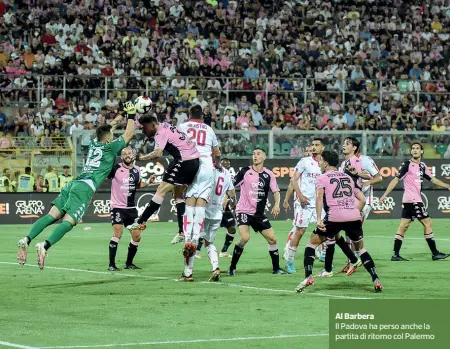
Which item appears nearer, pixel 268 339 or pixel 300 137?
pixel 268 339

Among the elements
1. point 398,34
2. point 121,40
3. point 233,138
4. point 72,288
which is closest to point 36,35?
point 121,40

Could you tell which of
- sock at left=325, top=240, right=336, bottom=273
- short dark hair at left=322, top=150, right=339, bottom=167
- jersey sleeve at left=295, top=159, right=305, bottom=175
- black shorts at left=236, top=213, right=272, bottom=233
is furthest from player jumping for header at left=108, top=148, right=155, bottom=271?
short dark hair at left=322, top=150, right=339, bottom=167

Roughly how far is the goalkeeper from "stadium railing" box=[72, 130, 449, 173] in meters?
16.4

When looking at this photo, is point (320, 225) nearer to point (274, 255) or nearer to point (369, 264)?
point (369, 264)

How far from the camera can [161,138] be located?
15664 millimetres

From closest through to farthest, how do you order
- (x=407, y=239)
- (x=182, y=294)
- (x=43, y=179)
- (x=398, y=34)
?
(x=182, y=294) → (x=407, y=239) → (x=43, y=179) → (x=398, y=34)

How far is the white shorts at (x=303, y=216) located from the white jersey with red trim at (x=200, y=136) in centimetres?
269

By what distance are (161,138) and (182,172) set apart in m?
0.62

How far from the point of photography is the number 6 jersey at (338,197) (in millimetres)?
14844

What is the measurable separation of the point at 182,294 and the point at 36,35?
23819 millimetres

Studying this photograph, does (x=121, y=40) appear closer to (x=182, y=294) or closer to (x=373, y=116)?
(x=373, y=116)

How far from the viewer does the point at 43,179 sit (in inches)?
1281

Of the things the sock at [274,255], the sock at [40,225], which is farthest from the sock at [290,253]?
the sock at [40,225]

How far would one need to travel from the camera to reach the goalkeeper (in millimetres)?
15586
